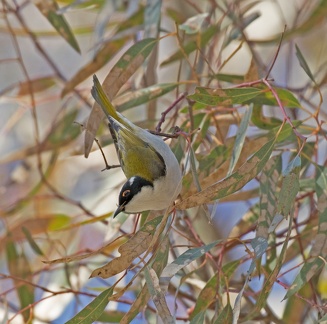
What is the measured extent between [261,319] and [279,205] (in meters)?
0.37

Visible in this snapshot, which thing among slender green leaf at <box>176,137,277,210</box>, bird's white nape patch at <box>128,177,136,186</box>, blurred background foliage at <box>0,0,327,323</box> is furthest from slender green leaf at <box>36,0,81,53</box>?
slender green leaf at <box>176,137,277,210</box>

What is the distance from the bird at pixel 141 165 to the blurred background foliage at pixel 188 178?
38mm

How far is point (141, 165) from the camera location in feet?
4.19

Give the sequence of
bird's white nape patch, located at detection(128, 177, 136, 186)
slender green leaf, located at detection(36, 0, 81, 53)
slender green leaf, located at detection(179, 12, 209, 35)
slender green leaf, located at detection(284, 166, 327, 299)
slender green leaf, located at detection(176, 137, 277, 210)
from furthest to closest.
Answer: slender green leaf, located at detection(36, 0, 81, 53) → slender green leaf, located at detection(179, 12, 209, 35) → bird's white nape patch, located at detection(128, 177, 136, 186) → slender green leaf, located at detection(284, 166, 327, 299) → slender green leaf, located at detection(176, 137, 277, 210)

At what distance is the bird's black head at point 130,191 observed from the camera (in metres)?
1.19

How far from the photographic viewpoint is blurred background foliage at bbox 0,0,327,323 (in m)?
1.09

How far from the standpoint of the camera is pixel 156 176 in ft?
4.02

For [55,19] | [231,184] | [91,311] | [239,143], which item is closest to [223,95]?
[239,143]

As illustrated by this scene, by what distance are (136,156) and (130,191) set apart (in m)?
0.11

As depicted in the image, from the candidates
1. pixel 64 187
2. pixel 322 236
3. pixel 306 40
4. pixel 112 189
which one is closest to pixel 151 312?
pixel 112 189

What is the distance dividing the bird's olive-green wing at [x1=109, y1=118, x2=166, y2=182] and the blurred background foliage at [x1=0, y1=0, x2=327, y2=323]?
0.17 ft

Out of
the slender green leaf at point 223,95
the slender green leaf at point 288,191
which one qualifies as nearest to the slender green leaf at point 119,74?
the slender green leaf at point 223,95

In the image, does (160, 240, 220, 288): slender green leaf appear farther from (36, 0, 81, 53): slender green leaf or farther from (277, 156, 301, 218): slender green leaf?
(36, 0, 81, 53): slender green leaf

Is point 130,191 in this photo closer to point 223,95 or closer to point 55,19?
point 223,95
